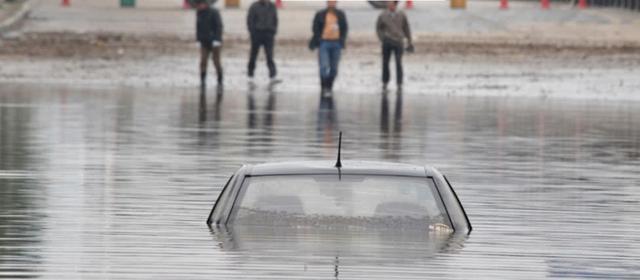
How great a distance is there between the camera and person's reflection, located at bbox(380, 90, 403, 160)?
77.7 feet

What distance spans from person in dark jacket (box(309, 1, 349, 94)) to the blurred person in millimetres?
1778

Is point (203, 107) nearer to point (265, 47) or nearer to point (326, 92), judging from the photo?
point (326, 92)

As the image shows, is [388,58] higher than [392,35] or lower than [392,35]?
lower

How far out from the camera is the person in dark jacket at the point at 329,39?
37.6 metres

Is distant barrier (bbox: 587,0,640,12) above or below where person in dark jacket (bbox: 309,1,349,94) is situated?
below

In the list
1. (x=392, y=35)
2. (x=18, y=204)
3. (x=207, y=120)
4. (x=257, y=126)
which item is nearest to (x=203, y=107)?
(x=207, y=120)

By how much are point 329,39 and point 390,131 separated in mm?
10311

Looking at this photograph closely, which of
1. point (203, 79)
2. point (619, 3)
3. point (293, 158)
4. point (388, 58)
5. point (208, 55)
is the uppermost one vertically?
point (293, 158)

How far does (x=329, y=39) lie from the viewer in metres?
37.6

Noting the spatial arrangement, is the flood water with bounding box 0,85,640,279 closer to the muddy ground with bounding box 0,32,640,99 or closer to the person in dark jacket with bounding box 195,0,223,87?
the person in dark jacket with bounding box 195,0,223,87

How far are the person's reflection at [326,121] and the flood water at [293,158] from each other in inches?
2.3

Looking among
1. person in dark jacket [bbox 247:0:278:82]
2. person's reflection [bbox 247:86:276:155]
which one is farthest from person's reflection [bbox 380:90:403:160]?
person in dark jacket [bbox 247:0:278:82]

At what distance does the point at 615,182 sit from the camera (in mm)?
20281

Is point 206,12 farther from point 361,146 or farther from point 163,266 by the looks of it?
point 163,266
